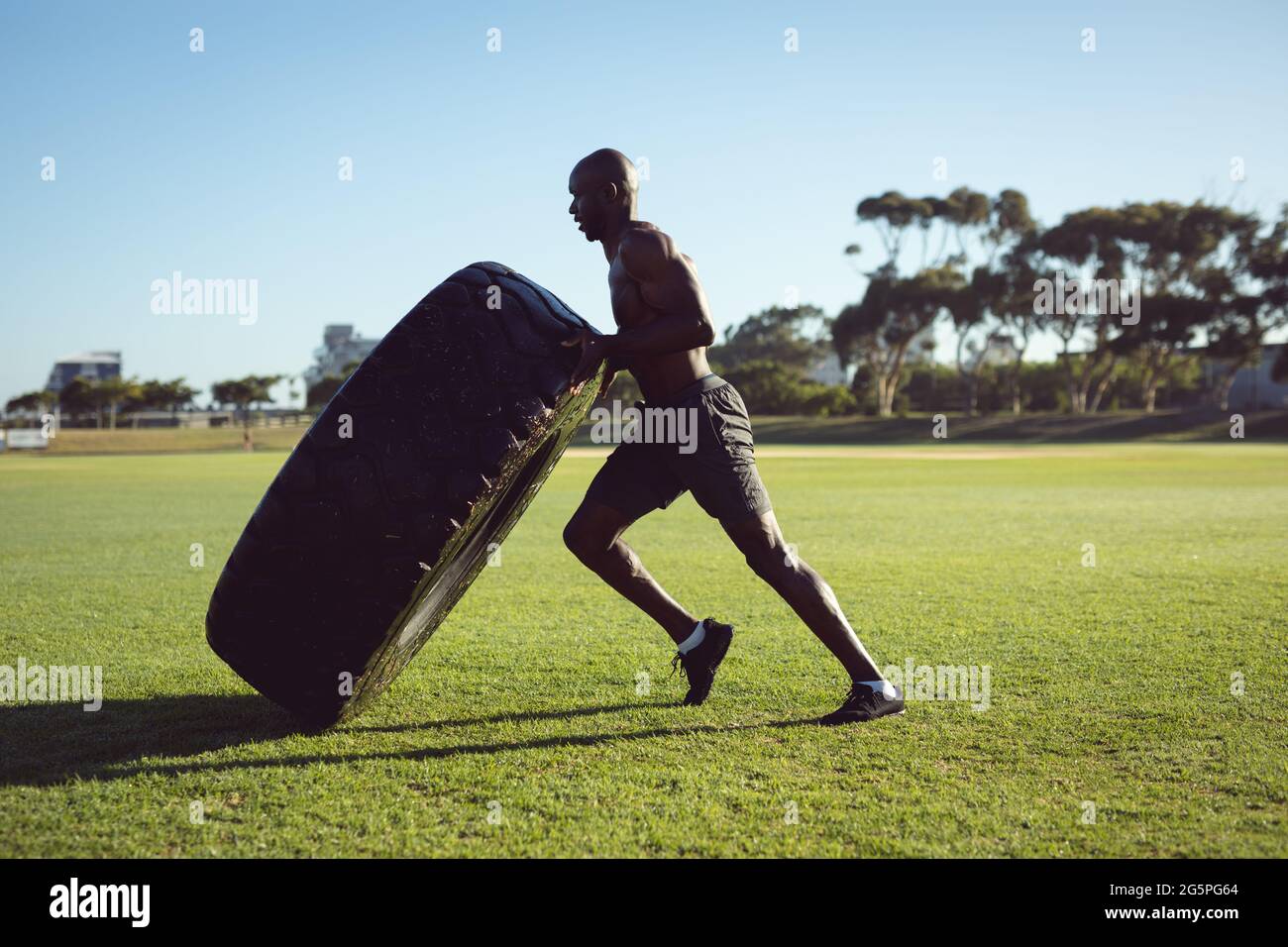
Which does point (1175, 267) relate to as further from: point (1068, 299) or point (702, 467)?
point (702, 467)

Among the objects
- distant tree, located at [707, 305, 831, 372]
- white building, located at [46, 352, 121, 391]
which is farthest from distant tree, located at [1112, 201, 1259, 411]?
white building, located at [46, 352, 121, 391]

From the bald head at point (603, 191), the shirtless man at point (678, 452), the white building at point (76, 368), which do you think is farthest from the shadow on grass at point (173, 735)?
the white building at point (76, 368)

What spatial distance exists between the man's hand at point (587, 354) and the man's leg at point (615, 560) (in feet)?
2.82

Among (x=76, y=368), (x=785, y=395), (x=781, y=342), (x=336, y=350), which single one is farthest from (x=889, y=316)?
(x=76, y=368)

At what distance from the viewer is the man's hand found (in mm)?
3824

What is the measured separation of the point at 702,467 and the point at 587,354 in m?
0.82

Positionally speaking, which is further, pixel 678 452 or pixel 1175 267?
pixel 1175 267

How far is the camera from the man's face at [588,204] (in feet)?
14.8

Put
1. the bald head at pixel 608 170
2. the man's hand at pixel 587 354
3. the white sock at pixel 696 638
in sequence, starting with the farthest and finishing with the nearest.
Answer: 1. the white sock at pixel 696 638
2. the bald head at pixel 608 170
3. the man's hand at pixel 587 354

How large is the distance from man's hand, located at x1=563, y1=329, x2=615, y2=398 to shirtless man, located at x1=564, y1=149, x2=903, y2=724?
0.16ft

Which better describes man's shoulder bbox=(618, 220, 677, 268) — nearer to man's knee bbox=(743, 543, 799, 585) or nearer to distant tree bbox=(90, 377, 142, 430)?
man's knee bbox=(743, 543, 799, 585)

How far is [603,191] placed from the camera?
14.8 ft

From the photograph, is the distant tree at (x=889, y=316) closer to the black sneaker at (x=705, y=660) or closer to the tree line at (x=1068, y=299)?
the tree line at (x=1068, y=299)
